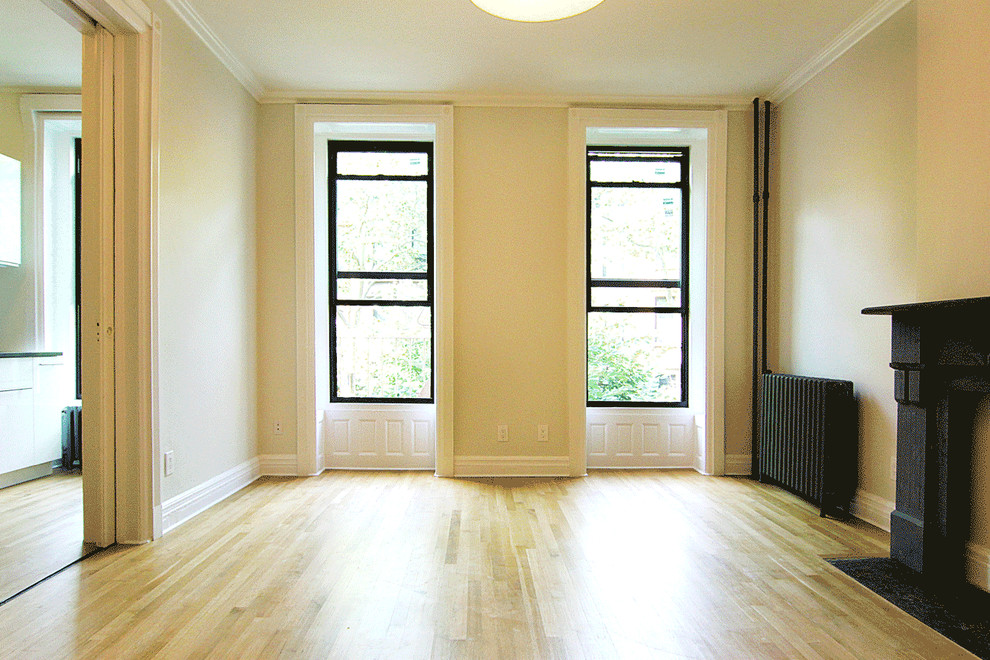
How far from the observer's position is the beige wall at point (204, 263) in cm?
329

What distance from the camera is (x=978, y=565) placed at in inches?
97.9

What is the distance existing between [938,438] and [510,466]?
2833 millimetres

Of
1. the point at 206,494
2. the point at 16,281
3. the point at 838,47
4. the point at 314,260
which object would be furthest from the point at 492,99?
the point at 16,281

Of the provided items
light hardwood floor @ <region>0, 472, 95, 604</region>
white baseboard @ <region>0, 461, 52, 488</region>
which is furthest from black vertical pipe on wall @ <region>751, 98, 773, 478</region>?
white baseboard @ <region>0, 461, 52, 488</region>

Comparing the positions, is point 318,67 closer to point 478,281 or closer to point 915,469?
point 478,281

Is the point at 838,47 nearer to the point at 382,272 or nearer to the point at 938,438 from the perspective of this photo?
the point at 938,438

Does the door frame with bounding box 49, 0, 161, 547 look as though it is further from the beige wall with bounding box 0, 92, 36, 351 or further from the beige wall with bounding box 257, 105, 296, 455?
the beige wall with bounding box 0, 92, 36, 351

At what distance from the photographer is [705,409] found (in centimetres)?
477

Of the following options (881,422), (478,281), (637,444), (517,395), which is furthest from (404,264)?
(881,422)

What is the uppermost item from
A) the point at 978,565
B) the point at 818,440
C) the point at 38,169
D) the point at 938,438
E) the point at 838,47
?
the point at 838,47

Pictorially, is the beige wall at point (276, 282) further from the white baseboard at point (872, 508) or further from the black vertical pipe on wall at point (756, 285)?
the white baseboard at point (872, 508)

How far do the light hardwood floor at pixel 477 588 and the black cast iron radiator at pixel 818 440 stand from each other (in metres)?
0.18

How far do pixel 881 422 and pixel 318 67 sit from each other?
14.0ft

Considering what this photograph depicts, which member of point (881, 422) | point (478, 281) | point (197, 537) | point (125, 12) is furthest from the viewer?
point (478, 281)
